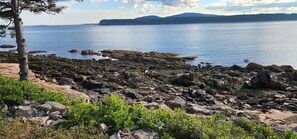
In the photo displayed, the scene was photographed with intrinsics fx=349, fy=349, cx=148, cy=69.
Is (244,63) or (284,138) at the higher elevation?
(284,138)

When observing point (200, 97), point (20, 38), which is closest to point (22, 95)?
point (20, 38)

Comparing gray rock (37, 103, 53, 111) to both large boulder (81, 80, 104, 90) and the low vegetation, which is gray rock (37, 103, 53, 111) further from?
large boulder (81, 80, 104, 90)

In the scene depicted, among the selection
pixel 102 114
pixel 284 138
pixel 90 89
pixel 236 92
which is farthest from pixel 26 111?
pixel 236 92

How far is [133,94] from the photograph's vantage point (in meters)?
18.7

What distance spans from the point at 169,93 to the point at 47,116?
1549 centimetres

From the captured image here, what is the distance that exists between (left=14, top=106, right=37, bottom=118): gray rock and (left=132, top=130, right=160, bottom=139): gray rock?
2.80 metres

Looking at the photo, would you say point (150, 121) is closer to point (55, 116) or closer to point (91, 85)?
point (55, 116)

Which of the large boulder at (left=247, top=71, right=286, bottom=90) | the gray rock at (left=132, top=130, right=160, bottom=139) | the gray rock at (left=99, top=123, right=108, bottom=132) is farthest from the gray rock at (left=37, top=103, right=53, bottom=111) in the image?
the large boulder at (left=247, top=71, right=286, bottom=90)

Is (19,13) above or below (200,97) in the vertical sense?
above

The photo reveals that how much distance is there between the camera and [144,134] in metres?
7.43

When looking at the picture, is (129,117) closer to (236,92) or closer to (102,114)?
(102,114)

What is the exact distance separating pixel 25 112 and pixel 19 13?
8421mm

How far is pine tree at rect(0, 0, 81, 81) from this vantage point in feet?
50.1

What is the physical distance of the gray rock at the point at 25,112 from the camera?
27.8 ft
